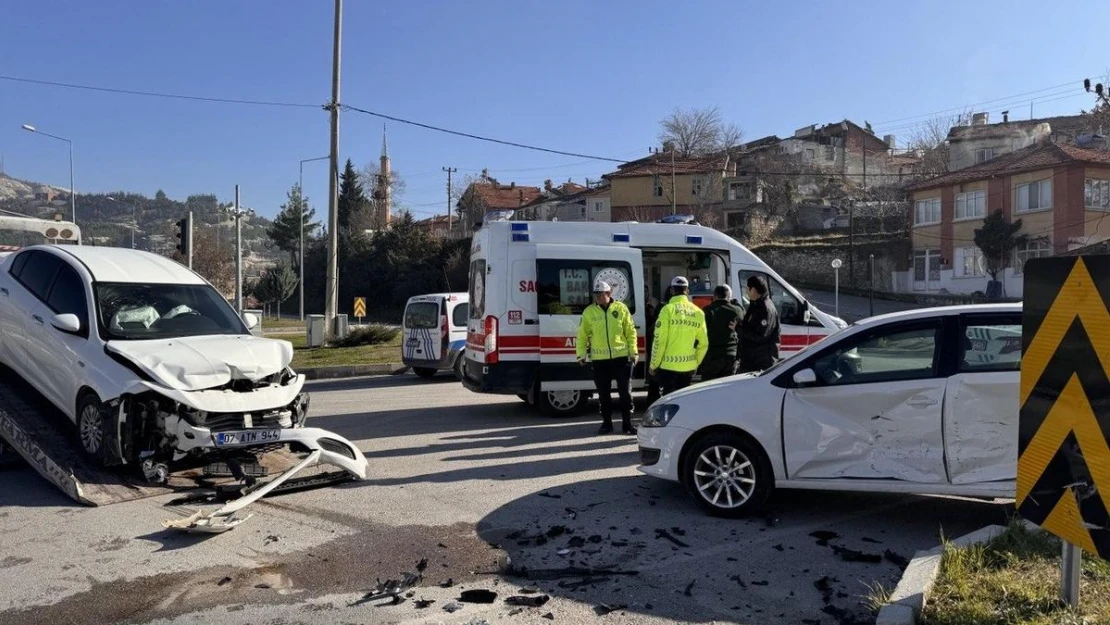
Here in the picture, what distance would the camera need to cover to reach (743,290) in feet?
38.4

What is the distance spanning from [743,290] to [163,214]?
12526cm

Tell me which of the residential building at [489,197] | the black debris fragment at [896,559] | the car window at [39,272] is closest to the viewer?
the black debris fragment at [896,559]

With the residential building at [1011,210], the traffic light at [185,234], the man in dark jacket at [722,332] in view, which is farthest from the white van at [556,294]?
the residential building at [1011,210]

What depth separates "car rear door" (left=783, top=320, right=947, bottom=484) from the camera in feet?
19.0

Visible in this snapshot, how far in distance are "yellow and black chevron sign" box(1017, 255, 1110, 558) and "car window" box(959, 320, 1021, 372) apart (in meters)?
1.80

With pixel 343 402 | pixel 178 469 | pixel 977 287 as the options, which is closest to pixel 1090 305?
pixel 178 469

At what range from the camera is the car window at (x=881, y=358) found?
593 centimetres

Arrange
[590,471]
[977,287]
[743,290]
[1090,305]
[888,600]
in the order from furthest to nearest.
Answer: [977,287] < [743,290] < [590,471] < [888,600] < [1090,305]

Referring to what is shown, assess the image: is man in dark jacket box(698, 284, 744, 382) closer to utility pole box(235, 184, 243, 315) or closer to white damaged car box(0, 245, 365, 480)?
white damaged car box(0, 245, 365, 480)

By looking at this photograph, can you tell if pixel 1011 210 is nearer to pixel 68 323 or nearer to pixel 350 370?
pixel 350 370

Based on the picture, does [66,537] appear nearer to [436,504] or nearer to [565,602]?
[436,504]

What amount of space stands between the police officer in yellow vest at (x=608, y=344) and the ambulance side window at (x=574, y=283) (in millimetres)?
1408

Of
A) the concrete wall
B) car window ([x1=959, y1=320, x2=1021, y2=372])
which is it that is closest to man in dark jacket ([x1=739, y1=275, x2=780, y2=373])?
car window ([x1=959, y1=320, x2=1021, y2=372])

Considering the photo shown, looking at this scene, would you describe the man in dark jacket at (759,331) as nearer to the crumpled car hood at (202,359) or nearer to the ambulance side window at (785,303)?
the ambulance side window at (785,303)
